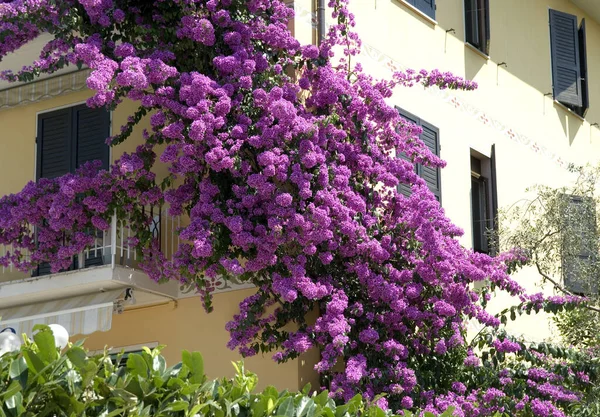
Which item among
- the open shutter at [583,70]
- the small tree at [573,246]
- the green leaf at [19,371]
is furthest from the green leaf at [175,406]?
the open shutter at [583,70]

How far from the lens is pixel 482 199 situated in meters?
15.2

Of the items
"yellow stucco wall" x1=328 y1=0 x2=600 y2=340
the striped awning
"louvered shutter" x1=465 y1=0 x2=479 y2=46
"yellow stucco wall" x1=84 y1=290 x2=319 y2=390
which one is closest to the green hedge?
"yellow stucco wall" x1=84 y1=290 x2=319 y2=390

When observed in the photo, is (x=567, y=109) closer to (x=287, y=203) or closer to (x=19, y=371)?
(x=287, y=203)

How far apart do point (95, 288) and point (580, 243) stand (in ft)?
18.0

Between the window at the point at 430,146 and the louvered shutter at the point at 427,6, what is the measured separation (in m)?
1.68

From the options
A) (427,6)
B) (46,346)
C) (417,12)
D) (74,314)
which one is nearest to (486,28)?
(427,6)

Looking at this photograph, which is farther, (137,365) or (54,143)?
(54,143)

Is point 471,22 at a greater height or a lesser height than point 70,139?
greater

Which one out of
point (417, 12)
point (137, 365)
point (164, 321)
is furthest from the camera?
point (417, 12)

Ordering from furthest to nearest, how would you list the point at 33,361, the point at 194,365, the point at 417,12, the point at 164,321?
the point at 417,12 < the point at 164,321 < the point at 194,365 < the point at 33,361

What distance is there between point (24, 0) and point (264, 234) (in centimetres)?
366

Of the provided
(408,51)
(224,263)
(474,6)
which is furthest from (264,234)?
(474,6)

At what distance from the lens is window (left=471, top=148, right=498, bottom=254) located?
14.7 metres

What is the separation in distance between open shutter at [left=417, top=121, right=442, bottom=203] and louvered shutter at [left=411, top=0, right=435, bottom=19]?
5.51 ft
